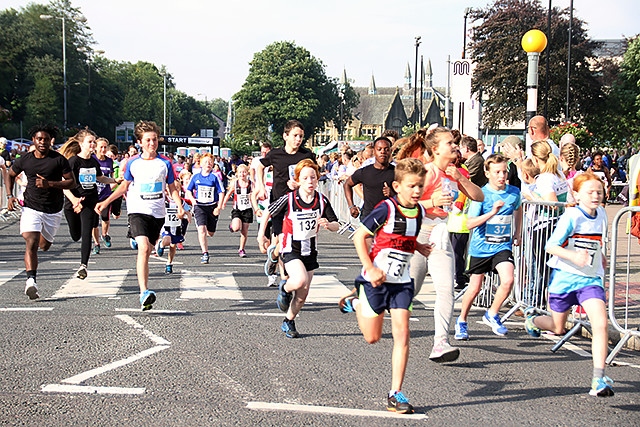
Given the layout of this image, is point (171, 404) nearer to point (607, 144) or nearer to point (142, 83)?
point (607, 144)

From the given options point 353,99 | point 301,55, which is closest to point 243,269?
point 301,55

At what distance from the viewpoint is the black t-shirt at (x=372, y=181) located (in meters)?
9.13

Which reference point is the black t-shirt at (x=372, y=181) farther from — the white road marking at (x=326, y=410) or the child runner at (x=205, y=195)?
the child runner at (x=205, y=195)

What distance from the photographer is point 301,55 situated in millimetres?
105062

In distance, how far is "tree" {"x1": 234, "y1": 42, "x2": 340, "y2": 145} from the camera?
103062 mm

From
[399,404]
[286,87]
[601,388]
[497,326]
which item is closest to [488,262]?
[497,326]

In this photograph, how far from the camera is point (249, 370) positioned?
20.6 ft

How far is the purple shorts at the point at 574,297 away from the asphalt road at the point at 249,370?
0.51m

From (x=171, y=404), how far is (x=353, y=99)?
12243cm

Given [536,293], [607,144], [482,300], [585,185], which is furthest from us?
[607,144]

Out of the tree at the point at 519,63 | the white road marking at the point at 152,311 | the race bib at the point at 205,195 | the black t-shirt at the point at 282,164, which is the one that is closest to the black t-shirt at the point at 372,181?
the black t-shirt at the point at 282,164

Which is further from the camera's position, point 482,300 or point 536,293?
point 482,300

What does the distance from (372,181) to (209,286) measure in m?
2.83

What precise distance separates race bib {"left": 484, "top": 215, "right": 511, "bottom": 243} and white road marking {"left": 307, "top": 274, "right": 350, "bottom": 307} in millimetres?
Result: 2317
